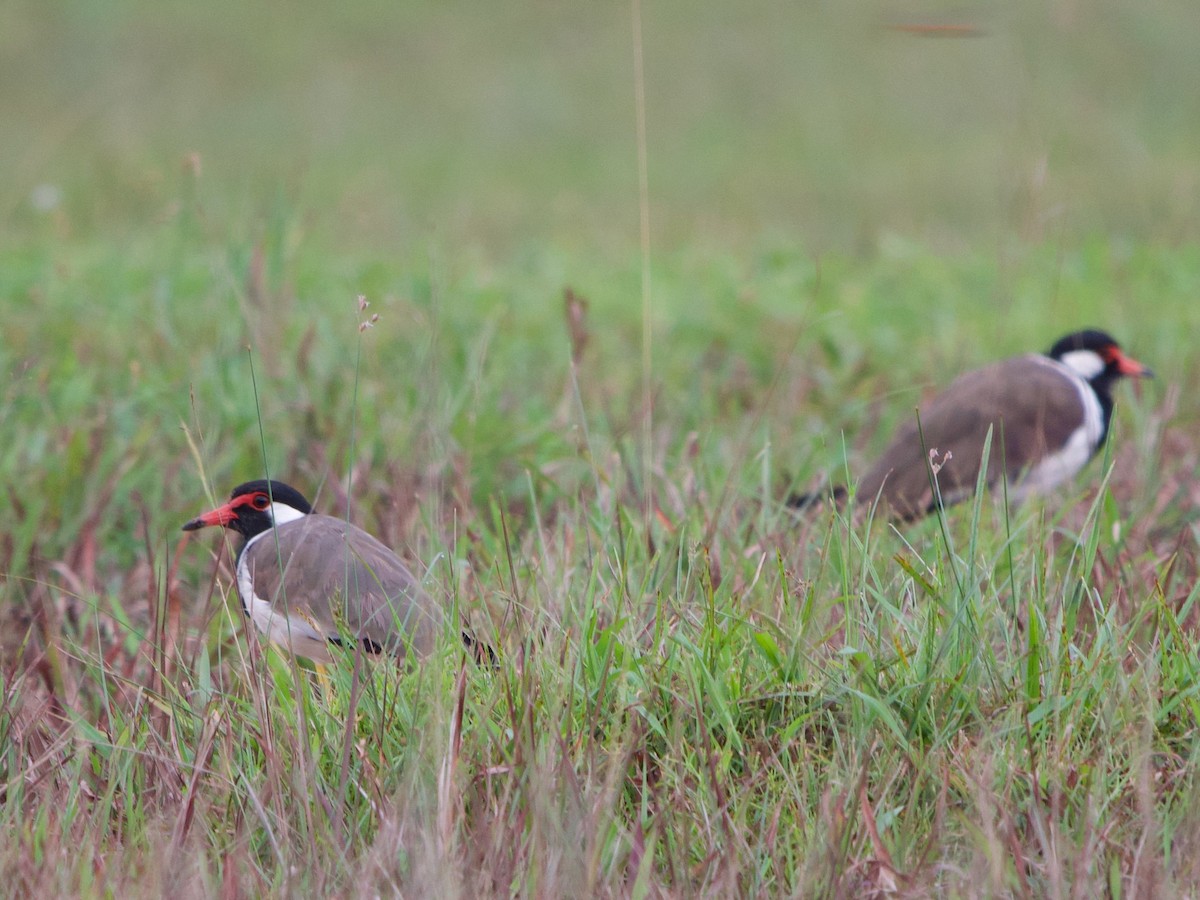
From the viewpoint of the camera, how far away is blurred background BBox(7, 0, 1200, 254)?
40.1 feet

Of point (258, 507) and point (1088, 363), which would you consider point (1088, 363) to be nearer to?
point (1088, 363)

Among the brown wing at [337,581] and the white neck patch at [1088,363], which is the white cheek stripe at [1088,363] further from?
the brown wing at [337,581]

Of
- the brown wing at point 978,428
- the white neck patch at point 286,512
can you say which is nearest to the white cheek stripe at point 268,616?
the white neck patch at point 286,512

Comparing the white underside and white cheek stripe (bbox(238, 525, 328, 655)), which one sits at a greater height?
white cheek stripe (bbox(238, 525, 328, 655))

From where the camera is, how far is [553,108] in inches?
664

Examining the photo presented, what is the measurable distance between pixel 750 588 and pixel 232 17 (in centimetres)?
1763

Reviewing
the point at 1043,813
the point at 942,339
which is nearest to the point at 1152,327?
the point at 942,339

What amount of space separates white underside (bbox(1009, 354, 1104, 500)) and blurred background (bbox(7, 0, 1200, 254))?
4.62 meters

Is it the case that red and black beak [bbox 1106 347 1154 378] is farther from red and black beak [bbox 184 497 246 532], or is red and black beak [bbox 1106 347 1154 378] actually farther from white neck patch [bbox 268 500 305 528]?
red and black beak [bbox 184 497 246 532]

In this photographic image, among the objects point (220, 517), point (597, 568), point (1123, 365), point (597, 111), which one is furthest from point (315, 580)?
point (597, 111)

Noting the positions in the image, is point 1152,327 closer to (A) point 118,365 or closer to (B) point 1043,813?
(A) point 118,365

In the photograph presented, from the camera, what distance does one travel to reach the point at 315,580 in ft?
11.2

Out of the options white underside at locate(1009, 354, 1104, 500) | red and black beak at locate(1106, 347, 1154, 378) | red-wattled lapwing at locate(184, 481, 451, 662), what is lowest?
white underside at locate(1009, 354, 1104, 500)

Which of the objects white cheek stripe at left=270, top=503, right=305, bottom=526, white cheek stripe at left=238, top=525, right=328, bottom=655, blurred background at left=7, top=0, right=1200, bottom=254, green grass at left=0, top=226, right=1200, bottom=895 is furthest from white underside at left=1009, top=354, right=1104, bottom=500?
blurred background at left=7, top=0, right=1200, bottom=254
